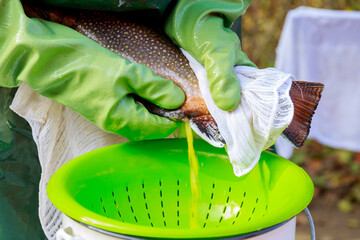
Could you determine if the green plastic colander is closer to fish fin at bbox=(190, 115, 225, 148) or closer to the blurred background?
fish fin at bbox=(190, 115, 225, 148)

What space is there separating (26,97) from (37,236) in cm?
44

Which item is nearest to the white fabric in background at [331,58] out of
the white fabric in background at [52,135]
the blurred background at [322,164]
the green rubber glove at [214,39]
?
the blurred background at [322,164]

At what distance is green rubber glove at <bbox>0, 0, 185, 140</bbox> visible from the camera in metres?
1.04

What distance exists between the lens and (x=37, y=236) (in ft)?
4.61

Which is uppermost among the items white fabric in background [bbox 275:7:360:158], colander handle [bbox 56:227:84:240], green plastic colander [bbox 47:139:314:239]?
colander handle [bbox 56:227:84:240]

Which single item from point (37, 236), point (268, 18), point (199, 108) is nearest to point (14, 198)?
point (37, 236)

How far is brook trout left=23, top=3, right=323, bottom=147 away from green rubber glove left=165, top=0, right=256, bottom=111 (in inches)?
1.5

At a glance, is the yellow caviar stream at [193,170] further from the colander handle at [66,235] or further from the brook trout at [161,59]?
the colander handle at [66,235]

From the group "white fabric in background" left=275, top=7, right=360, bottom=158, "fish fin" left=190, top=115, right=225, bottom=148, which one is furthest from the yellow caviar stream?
"white fabric in background" left=275, top=7, right=360, bottom=158

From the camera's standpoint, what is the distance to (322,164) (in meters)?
3.79

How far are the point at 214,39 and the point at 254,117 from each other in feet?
0.69

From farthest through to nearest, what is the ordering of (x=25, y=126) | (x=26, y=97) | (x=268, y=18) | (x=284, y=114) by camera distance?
(x=268, y=18) → (x=25, y=126) → (x=26, y=97) → (x=284, y=114)

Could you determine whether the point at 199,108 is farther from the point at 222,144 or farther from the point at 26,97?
the point at 26,97

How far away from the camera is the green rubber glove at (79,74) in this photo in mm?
1043
